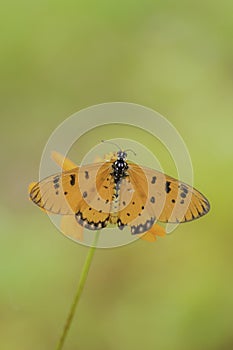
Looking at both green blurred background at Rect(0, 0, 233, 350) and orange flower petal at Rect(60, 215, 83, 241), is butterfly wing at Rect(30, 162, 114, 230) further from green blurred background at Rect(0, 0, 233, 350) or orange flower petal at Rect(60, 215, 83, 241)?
green blurred background at Rect(0, 0, 233, 350)

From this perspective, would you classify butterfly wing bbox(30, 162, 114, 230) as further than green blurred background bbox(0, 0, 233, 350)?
No

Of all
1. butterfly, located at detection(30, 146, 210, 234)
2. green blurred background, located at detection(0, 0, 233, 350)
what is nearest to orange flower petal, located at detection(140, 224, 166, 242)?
butterfly, located at detection(30, 146, 210, 234)

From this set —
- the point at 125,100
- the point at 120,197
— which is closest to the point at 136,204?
the point at 120,197

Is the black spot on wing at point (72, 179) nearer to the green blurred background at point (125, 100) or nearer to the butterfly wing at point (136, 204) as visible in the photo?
the butterfly wing at point (136, 204)

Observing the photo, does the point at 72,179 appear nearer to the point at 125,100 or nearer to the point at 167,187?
the point at 167,187

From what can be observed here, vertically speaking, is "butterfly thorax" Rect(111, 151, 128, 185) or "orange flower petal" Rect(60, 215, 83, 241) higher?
"butterfly thorax" Rect(111, 151, 128, 185)

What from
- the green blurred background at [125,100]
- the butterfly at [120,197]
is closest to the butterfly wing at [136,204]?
the butterfly at [120,197]
